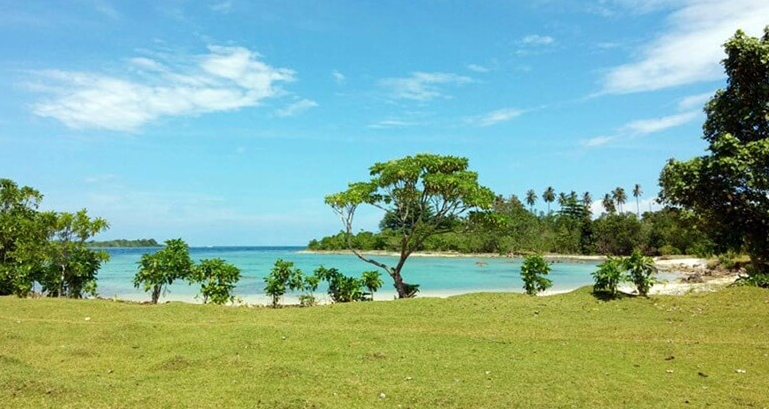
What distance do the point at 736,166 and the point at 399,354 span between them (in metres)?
9.11

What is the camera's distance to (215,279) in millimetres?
14688

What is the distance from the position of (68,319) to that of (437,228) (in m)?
10.2

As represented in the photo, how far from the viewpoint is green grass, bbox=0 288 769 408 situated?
5.74m

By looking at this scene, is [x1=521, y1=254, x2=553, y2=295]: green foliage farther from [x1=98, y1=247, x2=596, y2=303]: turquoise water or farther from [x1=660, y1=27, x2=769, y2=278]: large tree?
[x1=98, y1=247, x2=596, y2=303]: turquoise water

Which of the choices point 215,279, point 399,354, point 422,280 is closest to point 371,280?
point 215,279

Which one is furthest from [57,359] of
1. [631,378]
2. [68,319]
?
[631,378]

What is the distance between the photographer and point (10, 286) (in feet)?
49.3

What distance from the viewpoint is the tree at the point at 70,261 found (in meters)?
15.1

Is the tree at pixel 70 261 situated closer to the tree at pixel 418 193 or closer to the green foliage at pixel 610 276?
the tree at pixel 418 193

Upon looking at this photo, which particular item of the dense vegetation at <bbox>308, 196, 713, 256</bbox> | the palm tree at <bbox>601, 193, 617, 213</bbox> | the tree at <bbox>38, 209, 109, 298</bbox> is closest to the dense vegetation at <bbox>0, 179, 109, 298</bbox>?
the tree at <bbox>38, 209, 109, 298</bbox>

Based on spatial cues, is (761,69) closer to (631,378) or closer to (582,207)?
(631,378)

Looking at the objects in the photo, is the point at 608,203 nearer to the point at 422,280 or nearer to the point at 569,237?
the point at 569,237

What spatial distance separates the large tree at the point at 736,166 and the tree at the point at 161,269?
13309 mm

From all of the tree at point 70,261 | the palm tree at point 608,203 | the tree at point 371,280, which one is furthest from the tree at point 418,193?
the palm tree at point 608,203
